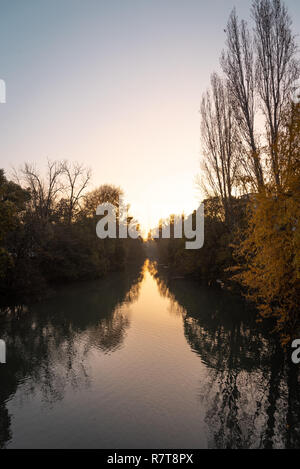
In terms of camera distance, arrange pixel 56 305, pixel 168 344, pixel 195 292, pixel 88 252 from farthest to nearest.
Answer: pixel 88 252 → pixel 195 292 → pixel 56 305 → pixel 168 344

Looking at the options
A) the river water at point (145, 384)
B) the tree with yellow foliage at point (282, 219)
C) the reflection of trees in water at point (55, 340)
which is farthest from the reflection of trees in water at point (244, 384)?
the reflection of trees in water at point (55, 340)

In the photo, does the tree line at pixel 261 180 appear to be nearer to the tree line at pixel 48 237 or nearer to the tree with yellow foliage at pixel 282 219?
the tree with yellow foliage at pixel 282 219

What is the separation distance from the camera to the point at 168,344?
13031 millimetres

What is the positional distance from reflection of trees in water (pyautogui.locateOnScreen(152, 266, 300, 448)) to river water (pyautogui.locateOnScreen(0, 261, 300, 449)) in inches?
1.1

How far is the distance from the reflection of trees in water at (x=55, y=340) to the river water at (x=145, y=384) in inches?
1.7

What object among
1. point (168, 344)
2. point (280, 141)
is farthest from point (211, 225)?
point (280, 141)

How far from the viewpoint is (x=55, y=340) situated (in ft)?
44.4

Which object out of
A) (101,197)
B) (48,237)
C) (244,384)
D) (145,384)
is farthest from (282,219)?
(101,197)

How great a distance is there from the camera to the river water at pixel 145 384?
21.8 ft

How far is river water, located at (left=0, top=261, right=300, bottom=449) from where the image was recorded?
6633mm

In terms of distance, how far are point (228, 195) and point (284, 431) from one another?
17.5 metres

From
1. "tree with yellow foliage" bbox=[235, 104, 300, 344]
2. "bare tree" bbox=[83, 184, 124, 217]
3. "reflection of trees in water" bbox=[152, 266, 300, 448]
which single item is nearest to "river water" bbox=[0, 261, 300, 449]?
"reflection of trees in water" bbox=[152, 266, 300, 448]

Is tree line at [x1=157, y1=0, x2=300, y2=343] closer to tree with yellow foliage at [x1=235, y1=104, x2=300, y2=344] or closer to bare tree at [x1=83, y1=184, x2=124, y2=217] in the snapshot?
tree with yellow foliage at [x1=235, y1=104, x2=300, y2=344]
